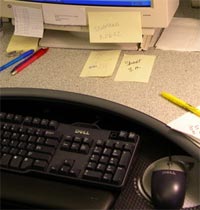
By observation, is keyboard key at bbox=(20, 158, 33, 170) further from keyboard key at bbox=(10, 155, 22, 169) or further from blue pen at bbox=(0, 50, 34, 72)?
blue pen at bbox=(0, 50, 34, 72)

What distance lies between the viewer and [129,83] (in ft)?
3.04

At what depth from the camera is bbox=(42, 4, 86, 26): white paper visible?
1066mm

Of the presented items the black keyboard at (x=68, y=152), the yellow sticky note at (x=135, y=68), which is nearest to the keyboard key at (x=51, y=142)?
the black keyboard at (x=68, y=152)

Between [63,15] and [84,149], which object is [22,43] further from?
[84,149]

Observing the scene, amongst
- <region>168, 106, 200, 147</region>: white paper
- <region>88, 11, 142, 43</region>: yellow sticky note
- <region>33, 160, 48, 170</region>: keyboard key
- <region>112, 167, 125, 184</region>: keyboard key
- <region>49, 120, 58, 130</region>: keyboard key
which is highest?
<region>88, 11, 142, 43</region>: yellow sticky note

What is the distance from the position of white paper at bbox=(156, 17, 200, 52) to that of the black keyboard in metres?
0.35

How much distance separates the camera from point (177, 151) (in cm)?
79

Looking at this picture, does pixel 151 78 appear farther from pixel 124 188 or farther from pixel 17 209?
pixel 17 209

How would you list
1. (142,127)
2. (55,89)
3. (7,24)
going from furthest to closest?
(7,24)
(55,89)
(142,127)

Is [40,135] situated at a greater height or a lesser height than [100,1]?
lesser

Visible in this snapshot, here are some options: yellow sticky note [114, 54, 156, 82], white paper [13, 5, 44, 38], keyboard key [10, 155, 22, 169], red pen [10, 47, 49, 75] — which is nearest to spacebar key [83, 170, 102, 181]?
keyboard key [10, 155, 22, 169]

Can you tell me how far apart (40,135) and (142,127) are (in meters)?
0.19

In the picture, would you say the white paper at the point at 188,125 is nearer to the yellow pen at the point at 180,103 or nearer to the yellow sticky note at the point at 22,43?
the yellow pen at the point at 180,103

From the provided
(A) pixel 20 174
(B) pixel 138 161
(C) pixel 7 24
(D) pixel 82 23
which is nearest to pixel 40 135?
(A) pixel 20 174
